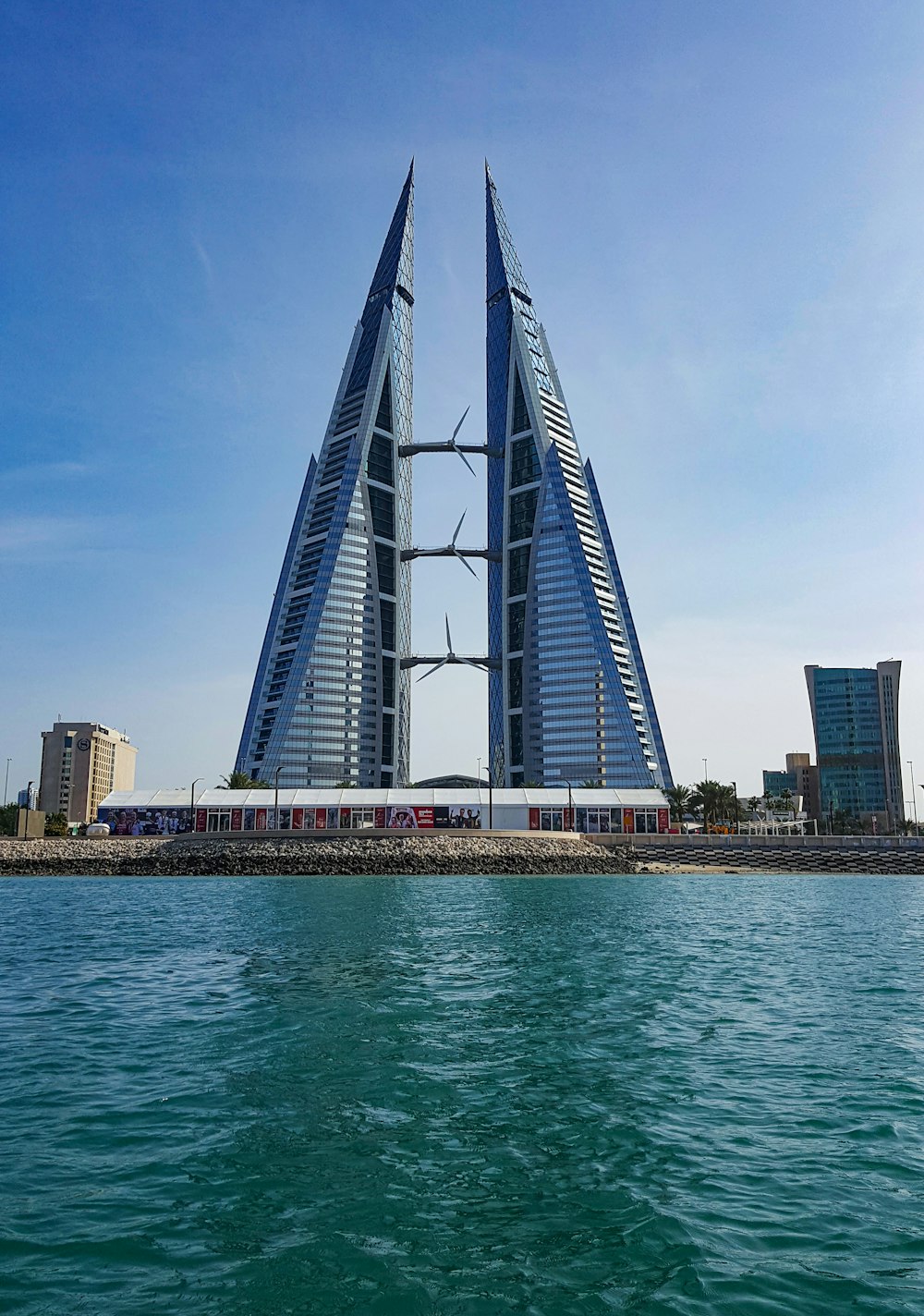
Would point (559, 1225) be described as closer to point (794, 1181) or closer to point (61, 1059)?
point (794, 1181)

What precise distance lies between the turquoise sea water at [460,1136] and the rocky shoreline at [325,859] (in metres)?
57.6

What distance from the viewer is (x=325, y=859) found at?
283 feet

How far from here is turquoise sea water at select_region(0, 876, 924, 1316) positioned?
798 cm

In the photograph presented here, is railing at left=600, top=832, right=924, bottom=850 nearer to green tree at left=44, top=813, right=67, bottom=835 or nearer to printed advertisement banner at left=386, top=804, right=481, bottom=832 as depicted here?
printed advertisement banner at left=386, top=804, right=481, bottom=832

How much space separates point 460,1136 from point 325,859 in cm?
7644

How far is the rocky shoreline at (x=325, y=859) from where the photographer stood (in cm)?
8456

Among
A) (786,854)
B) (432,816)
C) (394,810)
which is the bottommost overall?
(786,854)

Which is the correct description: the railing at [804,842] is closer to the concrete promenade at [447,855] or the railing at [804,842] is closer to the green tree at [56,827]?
the concrete promenade at [447,855]

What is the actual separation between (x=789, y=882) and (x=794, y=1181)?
241 ft

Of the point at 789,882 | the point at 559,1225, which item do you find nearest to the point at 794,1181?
the point at 559,1225

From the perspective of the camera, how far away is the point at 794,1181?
1025 cm

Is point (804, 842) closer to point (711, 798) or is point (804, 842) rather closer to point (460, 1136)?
point (711, 798)

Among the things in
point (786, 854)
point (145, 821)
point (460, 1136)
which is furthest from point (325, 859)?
point (460, 1136)

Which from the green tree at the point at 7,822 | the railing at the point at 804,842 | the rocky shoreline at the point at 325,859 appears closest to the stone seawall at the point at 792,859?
the railing at the point at 804,842
